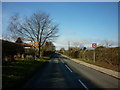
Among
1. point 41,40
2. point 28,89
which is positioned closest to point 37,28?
point 41,40

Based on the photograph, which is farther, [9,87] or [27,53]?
[27,53]

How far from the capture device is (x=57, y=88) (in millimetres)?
6605

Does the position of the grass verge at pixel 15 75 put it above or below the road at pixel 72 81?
above

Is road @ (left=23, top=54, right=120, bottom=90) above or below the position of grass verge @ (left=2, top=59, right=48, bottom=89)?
below

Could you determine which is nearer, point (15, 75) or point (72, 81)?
point (72, 81)

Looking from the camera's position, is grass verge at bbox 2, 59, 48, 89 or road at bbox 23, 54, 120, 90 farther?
road at bbox 23, 54, 120, 90

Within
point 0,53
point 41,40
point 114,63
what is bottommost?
point 114,63

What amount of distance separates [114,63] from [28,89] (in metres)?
13.6

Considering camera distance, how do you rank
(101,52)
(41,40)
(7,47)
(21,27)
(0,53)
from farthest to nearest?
(41,40), (21,27), (101,52), (7,47), (0,53)

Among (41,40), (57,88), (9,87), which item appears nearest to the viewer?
(9,87)

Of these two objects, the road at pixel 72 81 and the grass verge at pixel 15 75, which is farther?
the road at pixel 72 81

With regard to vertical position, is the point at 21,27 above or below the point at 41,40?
above

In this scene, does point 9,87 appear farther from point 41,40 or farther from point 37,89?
point 41,40

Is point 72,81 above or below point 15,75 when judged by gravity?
below
